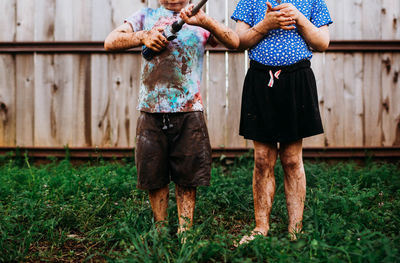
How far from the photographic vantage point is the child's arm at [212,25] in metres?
2.03

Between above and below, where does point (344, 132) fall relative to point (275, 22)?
below

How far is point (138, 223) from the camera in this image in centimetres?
242

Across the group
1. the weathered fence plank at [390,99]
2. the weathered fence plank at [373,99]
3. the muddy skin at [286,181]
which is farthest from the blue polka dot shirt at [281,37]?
the weathered fence plank at [390,99]

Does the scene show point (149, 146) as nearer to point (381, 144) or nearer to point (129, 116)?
point (129, 116)

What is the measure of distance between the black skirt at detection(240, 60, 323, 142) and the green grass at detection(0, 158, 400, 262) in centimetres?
51

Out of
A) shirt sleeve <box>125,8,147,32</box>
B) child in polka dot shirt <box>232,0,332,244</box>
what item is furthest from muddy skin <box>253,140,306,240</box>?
shirt sleeve <box>125,8,147,32</box>

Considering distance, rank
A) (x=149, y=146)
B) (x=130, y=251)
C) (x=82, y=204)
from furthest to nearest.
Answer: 1. (x=82, y=204)
2. (x=149, y=146)
3. (x=130, y=251)

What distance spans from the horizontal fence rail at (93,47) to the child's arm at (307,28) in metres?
2.15

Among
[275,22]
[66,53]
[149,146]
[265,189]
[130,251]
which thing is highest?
[66,53]

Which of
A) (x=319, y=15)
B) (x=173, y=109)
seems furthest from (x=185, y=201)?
(x=319, y=15)

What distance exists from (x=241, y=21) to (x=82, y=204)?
68.1 inches

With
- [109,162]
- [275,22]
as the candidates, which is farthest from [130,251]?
[109,162]

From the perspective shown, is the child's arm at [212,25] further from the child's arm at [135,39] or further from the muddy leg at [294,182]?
the muddy leg at [294,182]

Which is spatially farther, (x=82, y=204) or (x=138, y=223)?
(x=82, y=204)
